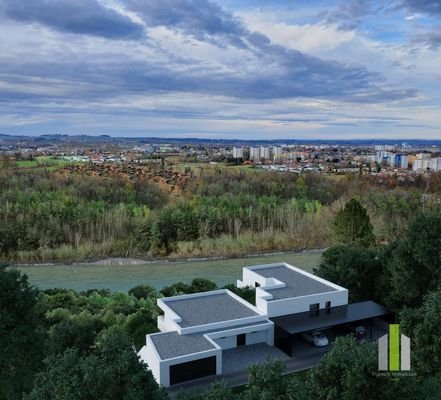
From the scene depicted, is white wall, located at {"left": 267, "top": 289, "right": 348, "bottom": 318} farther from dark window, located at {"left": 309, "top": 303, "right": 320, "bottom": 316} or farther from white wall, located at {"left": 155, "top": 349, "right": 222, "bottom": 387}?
white wall, located at {"left": 155, "top": 349, "right": 222, "bottom": 387}

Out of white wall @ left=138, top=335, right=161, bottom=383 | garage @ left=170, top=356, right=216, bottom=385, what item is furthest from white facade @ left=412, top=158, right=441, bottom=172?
white wall @ left=138, top=335, right=161, bottom=383

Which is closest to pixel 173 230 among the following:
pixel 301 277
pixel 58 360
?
pixel 301 277

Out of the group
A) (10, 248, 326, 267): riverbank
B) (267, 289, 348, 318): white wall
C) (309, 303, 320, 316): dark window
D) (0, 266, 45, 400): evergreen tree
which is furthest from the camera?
(10, 248, 326, 267): riverbank

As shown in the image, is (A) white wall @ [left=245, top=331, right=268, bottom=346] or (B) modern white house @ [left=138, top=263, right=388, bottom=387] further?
(A) white wall @ [left=245, top=331, right=268, bottom=346]

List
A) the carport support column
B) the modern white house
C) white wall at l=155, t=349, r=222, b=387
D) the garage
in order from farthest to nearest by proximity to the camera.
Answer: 1. the carport support column
2. the modern white house
3. the garage
4. white wall at l=155, t=349, r=222, b=387

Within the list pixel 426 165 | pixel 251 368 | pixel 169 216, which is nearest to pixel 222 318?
pixel 251 368

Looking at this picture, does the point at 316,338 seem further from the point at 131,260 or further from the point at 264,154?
the point at 264,154

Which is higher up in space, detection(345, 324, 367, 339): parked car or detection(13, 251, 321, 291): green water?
detection(345, 324, 367, 339): parked car

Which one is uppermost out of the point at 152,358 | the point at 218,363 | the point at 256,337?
the point at 152,358
